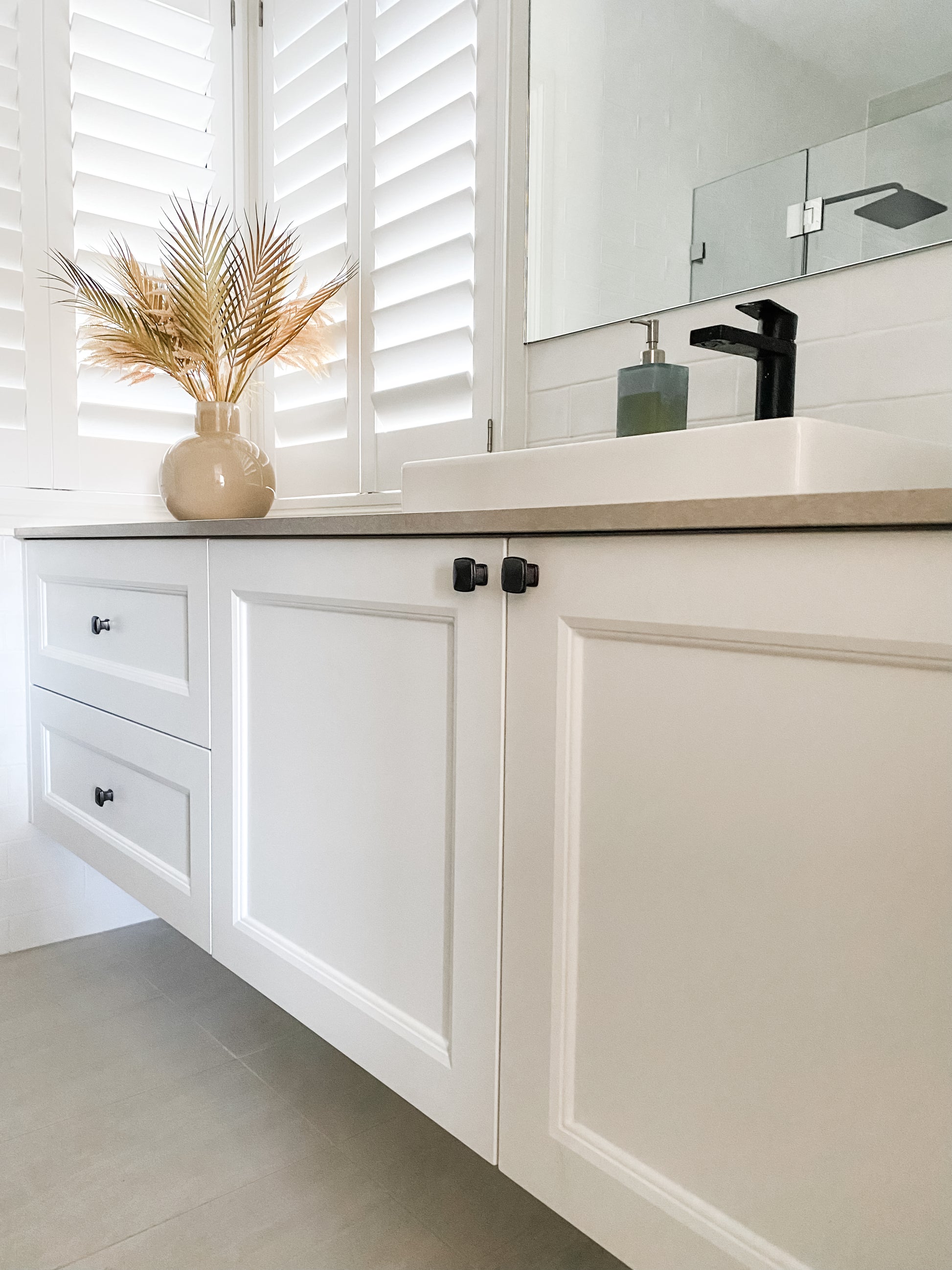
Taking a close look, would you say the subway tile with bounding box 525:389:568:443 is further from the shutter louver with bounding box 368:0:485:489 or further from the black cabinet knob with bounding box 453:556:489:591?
the black cabinet knob with bounding box 453:556:489:591

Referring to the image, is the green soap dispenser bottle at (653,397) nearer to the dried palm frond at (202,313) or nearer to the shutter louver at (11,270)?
the dried palm frond at (202,313)

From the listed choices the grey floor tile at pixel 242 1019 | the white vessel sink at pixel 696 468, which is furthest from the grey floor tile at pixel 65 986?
A: the white vessel sink at pixel 696 468

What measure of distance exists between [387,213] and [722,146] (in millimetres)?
705

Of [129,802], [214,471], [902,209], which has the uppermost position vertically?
[902,209]

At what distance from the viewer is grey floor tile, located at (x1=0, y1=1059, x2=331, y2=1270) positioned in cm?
107

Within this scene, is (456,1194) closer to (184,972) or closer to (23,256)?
(184,972)

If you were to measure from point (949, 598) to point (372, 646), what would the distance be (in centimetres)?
57

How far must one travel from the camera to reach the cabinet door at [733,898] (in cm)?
55

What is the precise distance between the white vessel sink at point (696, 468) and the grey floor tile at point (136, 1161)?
0.88 meters

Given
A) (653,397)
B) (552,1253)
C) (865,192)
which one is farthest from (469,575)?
(552,1253)

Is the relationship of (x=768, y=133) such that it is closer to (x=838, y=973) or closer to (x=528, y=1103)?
(x=838, y=973)

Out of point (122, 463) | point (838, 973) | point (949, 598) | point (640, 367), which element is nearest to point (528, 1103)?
point (838, 973)

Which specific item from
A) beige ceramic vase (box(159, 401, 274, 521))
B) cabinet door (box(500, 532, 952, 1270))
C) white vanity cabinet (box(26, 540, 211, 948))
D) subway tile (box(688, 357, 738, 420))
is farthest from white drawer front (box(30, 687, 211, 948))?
subway tile (box(688, 357, 738, 420))

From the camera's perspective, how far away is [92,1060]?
1442 millimetres
